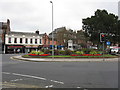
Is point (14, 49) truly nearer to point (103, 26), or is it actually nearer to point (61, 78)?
point (103, 26)

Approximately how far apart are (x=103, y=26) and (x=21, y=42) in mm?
29390

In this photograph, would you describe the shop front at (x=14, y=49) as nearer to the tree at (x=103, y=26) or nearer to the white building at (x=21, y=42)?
the white building at (x=21, y=42)

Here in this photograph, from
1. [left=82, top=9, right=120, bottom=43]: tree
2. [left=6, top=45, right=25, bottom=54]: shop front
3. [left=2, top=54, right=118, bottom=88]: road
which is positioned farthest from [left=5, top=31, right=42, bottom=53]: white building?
[left=2, top=54, right=118, bottom=88]: road

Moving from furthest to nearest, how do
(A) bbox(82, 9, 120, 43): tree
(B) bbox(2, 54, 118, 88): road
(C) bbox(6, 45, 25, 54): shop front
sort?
(C) bbox(6, 45, 25, 54): shop front < (A) bbox(82, 9, 120, 43): tree < (B) bbox(2, 54, 118, 88): road

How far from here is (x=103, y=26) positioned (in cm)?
3912

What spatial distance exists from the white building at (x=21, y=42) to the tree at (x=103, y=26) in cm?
2147

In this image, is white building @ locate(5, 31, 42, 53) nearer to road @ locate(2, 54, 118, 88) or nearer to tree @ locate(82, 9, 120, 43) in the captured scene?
tree @ locate(82, 9, 120, 43)

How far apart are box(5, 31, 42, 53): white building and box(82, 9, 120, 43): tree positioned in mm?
21470

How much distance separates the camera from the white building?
50.7 metres

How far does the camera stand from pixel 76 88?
610 cm

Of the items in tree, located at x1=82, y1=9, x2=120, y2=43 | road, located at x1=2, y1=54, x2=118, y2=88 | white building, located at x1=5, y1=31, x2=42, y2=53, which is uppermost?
tree, located at x1=82, y1=9, x2=120, y2=43

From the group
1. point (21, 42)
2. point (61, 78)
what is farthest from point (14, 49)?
point (61, 78)

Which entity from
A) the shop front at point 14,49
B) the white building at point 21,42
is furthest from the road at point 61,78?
the white building at point 21,42

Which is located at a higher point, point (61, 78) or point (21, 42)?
point (21, 42)
